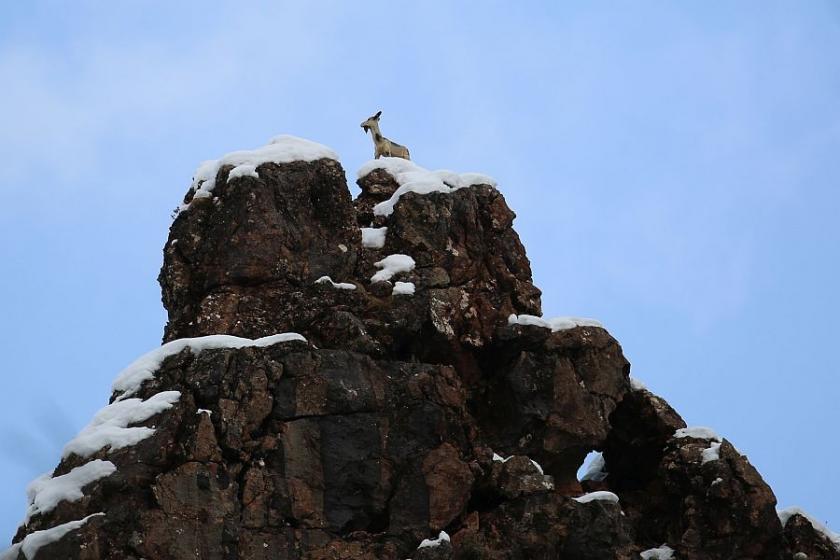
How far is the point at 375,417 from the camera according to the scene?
107 feet

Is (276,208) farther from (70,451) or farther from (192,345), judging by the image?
(70,451)

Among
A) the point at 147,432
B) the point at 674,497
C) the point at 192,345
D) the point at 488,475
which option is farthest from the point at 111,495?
the point at 674,497

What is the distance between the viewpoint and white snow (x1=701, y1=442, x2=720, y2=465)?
37375mm

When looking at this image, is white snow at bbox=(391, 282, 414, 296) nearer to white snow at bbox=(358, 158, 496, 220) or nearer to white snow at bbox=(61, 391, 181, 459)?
white snow at bbox=(358, 158, 496, 220)

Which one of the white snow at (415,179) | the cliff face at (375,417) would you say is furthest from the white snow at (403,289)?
the white snow at (415,179)

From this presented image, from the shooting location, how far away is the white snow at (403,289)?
36.3 meters

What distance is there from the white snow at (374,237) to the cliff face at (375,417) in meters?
A: 0.07

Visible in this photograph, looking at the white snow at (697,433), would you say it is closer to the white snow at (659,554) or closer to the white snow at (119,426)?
the white snow at (659,554)

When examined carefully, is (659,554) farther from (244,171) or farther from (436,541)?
(244,171)

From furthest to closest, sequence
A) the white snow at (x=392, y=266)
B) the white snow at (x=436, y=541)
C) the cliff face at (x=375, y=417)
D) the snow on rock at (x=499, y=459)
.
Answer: the white snow at (x=392, y=266)
the snow on rock at (x=499, y=459)
the white snow at (x=436, y=541)
the cliff face at (x=375, y=417)

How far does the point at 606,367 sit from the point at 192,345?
12.2 m

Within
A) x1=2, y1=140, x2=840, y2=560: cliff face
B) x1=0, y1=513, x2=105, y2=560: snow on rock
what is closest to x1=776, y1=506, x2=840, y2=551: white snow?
x1=2, y1=140, x2=840, y2=560: cliff face

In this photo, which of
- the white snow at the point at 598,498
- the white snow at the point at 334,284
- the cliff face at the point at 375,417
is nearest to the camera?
the cliff face at the point at 375,417

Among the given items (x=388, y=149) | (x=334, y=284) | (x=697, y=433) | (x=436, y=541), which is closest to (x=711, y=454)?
(x=697, y=433)
